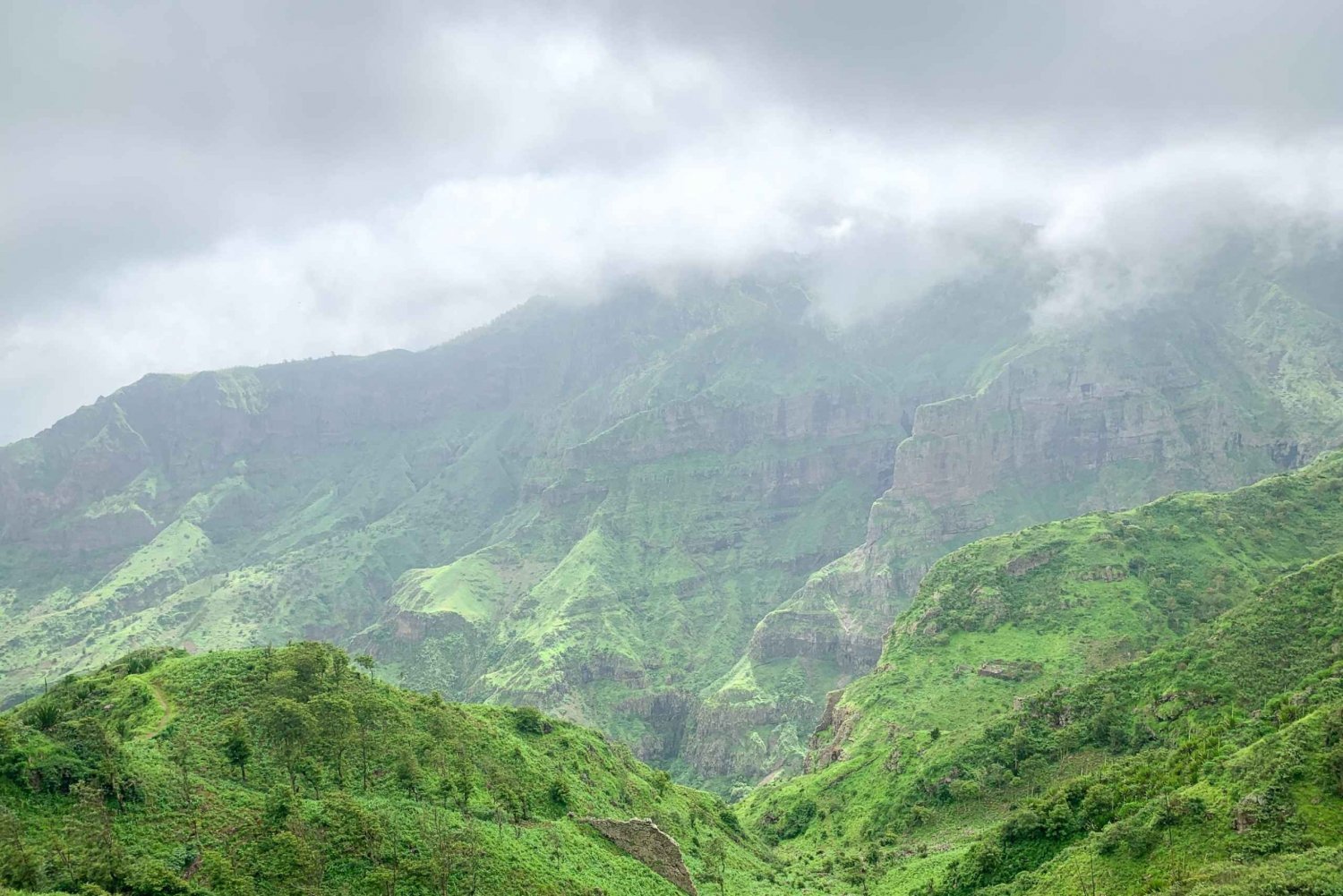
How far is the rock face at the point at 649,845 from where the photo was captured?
287 ft

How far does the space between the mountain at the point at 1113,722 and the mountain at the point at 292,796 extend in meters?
35.5

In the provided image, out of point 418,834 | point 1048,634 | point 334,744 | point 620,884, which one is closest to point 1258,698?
point 1048,634

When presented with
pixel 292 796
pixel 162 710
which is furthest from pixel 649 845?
pixel 162 710

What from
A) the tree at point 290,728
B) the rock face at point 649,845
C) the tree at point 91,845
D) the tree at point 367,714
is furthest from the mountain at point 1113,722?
the tree at point 91,845

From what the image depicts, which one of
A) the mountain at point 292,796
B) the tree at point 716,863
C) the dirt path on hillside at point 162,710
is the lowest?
the tree at point 716,863

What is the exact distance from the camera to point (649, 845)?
290 ft

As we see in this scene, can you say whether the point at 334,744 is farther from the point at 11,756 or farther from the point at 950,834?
the point at 950,834

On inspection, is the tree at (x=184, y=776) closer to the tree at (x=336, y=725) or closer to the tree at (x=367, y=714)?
the tree at (x=336, y=725)

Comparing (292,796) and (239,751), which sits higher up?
(239,751)

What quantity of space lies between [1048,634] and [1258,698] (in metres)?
64.6

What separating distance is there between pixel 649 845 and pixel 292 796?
3735 cm

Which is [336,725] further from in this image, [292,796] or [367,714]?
[292,796]

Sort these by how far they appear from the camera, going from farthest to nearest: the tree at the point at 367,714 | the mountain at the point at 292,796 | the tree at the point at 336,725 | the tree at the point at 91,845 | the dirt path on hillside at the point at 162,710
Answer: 1. the tree at the point at 367,714
2. the tree at the point at 336,725
3. the dirt path on hillside at the point at 162,710
4. the mountain at the point at 292,796
5. the tree at the point at 91,845

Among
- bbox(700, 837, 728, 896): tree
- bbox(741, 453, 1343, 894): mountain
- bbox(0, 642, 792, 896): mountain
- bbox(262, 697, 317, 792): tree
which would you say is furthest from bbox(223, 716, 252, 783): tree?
bbox(741, 453, 1343, 894): mountain
